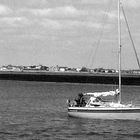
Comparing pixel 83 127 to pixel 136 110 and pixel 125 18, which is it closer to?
pixel 136 110

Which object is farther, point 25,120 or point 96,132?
point 25,120

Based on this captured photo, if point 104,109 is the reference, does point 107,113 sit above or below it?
below

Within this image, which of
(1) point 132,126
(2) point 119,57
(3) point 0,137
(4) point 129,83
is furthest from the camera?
(4) point 129,83

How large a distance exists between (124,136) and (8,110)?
2348 cm

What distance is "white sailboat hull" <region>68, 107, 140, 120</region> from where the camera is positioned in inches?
1788

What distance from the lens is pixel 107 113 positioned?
46312mm

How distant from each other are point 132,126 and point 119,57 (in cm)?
678

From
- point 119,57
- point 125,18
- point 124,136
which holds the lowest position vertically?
point 124,136

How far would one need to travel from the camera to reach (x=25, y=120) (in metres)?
47.8

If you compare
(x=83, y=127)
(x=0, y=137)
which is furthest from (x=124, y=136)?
(x=0, y=137)

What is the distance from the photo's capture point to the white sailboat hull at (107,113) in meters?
45.4

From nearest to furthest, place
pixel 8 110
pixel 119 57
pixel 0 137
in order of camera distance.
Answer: pixel 0 137
pixel 119 57
pixel 8 110

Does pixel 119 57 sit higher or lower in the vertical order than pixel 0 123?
higher

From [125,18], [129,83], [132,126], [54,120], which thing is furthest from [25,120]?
[129,83]
